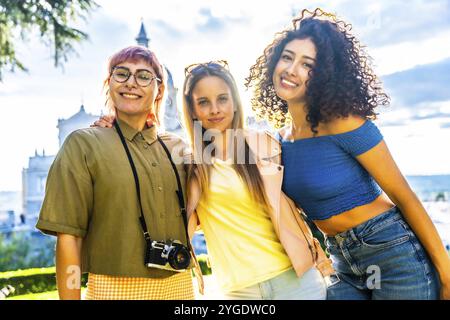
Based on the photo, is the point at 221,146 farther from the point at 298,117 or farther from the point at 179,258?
the point at 179,258

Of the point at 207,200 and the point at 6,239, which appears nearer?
the point at 207,200

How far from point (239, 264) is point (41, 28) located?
7.85 meters

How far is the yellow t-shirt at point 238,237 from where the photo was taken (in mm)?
2457

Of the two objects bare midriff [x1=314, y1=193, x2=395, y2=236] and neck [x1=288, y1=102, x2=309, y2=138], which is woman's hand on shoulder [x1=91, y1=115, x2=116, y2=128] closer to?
neck [x1=288, y1=102, x2=309, y2=138]

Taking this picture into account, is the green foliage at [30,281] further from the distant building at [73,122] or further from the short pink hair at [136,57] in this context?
the distant building at [73,122]

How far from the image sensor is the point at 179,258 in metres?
2.42

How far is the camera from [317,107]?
8.43 ft

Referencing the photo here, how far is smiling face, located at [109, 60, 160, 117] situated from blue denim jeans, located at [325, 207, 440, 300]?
3.87 feet

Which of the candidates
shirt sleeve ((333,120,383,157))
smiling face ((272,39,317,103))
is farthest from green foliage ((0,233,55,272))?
shirt sleeve ((333,120,383,157))

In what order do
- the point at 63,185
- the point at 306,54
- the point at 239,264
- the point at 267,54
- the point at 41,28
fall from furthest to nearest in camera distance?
the point at 41,28 < the point at 267,54 < the point at 306,54 < the point at 239,264 < the point at 63,185

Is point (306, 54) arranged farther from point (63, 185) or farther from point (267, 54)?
point (63, 185)

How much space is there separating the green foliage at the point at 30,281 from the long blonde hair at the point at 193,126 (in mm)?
6516

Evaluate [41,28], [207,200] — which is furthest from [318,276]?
[41,28]

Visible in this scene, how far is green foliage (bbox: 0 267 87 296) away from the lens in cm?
847
